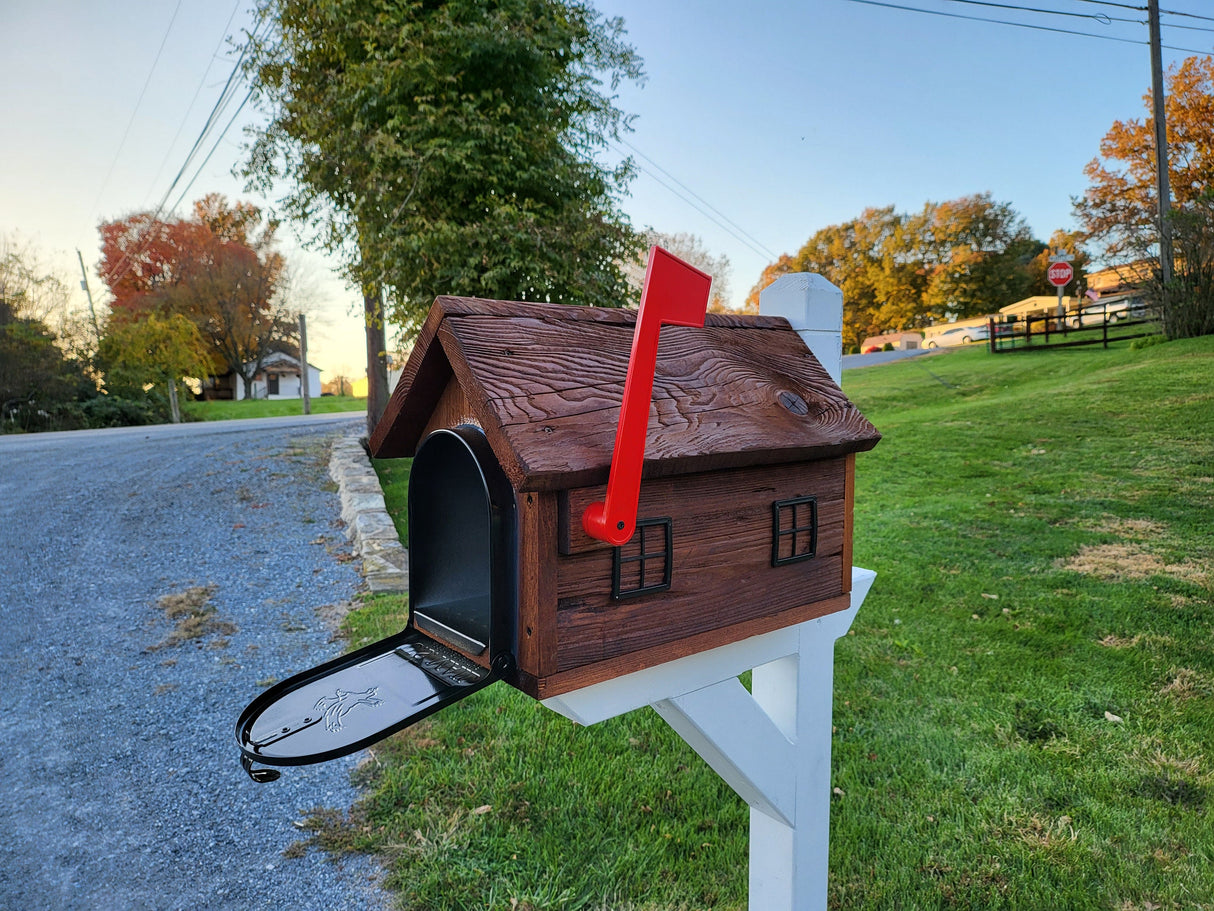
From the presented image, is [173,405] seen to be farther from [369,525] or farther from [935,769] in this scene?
[935,769]

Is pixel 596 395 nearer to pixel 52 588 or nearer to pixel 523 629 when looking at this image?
pixel 523 629

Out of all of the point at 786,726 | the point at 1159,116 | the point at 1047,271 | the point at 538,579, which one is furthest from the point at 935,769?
the point at 1047,271

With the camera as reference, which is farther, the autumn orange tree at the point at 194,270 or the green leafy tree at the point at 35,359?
the autumn orange tree at the point at 194,270

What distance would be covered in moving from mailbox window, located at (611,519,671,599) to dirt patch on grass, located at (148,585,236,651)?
13.7ft

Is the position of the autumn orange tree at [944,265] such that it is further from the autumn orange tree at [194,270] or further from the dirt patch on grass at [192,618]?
the dirt patch on grass at [192,618]

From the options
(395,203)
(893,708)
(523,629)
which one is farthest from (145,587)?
(523,629)

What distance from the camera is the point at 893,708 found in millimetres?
3002

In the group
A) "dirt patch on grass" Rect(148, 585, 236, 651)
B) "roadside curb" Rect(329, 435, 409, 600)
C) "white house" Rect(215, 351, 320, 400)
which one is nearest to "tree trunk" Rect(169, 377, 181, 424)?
"roadside curb" Rect(329, 435, 409, 600)

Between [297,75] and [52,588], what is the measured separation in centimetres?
610

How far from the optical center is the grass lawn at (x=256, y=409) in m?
20.9

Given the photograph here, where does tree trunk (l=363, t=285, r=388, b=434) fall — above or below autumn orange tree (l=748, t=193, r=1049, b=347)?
below

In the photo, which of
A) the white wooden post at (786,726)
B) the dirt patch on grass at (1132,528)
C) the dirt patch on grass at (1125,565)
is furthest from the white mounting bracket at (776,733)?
the dirt patch on grass at (1132,528)

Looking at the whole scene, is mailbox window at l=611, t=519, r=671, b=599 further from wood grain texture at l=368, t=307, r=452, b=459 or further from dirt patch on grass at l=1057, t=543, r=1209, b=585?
dirt patch on grass at l=1057, t=543, r=1209, b=585

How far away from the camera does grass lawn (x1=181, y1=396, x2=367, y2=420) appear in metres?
20.9
